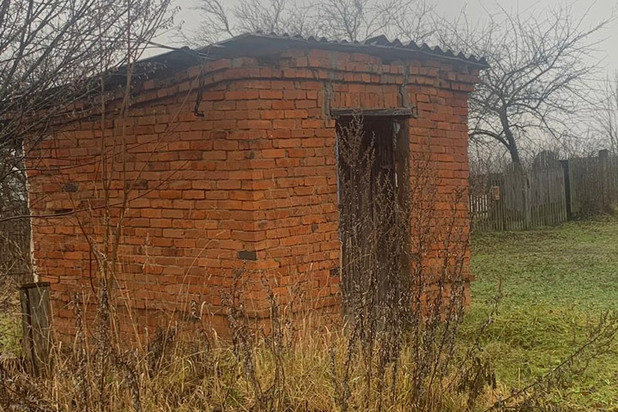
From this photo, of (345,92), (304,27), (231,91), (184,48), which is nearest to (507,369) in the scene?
(345,92)

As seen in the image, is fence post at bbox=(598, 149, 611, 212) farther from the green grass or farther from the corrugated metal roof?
the corrugated metal roof

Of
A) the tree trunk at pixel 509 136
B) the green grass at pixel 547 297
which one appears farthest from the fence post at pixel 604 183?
the tree trunk at pixel 509 136

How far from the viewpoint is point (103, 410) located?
12.1 ft

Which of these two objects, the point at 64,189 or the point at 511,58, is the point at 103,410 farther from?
the point at 511,58

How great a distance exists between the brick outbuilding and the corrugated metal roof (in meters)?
0.02

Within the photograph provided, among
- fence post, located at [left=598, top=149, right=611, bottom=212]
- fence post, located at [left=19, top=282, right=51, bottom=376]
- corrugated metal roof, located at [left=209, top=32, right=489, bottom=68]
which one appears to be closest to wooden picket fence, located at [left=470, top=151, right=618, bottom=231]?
fence post, located at [left=598, top=149, right=611, bottom=212]

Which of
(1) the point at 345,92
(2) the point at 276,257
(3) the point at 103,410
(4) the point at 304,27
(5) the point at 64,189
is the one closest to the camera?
(3) the point at 103,410

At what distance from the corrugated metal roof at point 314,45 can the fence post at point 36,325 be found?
2422 millimetres

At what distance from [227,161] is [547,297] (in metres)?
5.30

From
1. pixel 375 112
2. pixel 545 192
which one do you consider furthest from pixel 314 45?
pixel 545 192

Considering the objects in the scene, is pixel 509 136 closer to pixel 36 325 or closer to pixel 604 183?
pixel 604 183

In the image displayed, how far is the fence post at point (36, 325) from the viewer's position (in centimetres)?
464

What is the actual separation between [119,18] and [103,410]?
9.42ft

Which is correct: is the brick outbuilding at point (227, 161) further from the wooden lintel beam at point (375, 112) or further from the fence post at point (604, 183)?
the fence post at point (604, 183)
